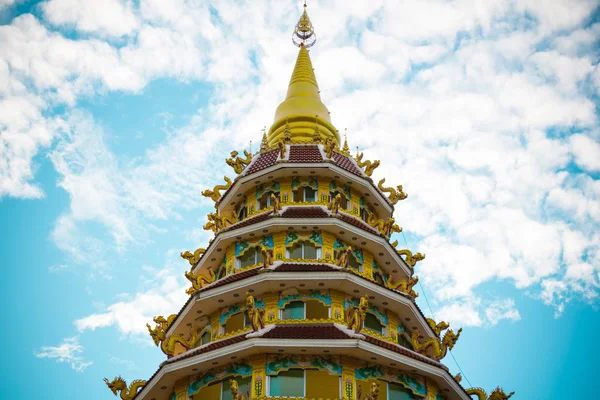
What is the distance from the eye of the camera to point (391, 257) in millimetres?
37656

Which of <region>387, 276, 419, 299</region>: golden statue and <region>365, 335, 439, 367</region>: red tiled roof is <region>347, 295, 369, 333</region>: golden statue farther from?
<region>387, 276, 419, 299</region>: golden statue

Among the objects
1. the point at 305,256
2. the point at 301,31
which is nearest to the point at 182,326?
the point at 305,256

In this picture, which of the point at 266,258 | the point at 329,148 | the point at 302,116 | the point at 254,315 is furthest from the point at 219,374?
the point at 302,116

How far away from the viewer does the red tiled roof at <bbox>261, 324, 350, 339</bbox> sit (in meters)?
30.0

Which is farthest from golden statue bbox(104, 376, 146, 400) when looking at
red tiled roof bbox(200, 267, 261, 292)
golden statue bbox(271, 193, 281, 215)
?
golden statue bbox(271, 193, 281, 215)

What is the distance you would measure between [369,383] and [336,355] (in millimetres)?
1833

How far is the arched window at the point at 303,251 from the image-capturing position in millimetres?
35500

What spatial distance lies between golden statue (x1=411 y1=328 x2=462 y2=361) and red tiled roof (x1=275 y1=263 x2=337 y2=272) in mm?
5499

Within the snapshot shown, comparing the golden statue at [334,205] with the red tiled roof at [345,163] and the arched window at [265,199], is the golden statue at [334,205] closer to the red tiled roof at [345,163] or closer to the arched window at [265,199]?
the red tiled roof at [345,163]

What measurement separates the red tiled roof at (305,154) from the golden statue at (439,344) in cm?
1060

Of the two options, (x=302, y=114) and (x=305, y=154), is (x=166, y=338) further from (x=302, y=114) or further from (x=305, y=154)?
(x=302, y=114)

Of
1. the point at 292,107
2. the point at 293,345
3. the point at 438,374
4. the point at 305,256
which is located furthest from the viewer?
the point at 292,107

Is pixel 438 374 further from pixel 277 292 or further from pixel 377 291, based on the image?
pixel 277 292

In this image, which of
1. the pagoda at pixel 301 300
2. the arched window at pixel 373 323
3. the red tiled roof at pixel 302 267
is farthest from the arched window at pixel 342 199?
the arched window at pixel 373 323
